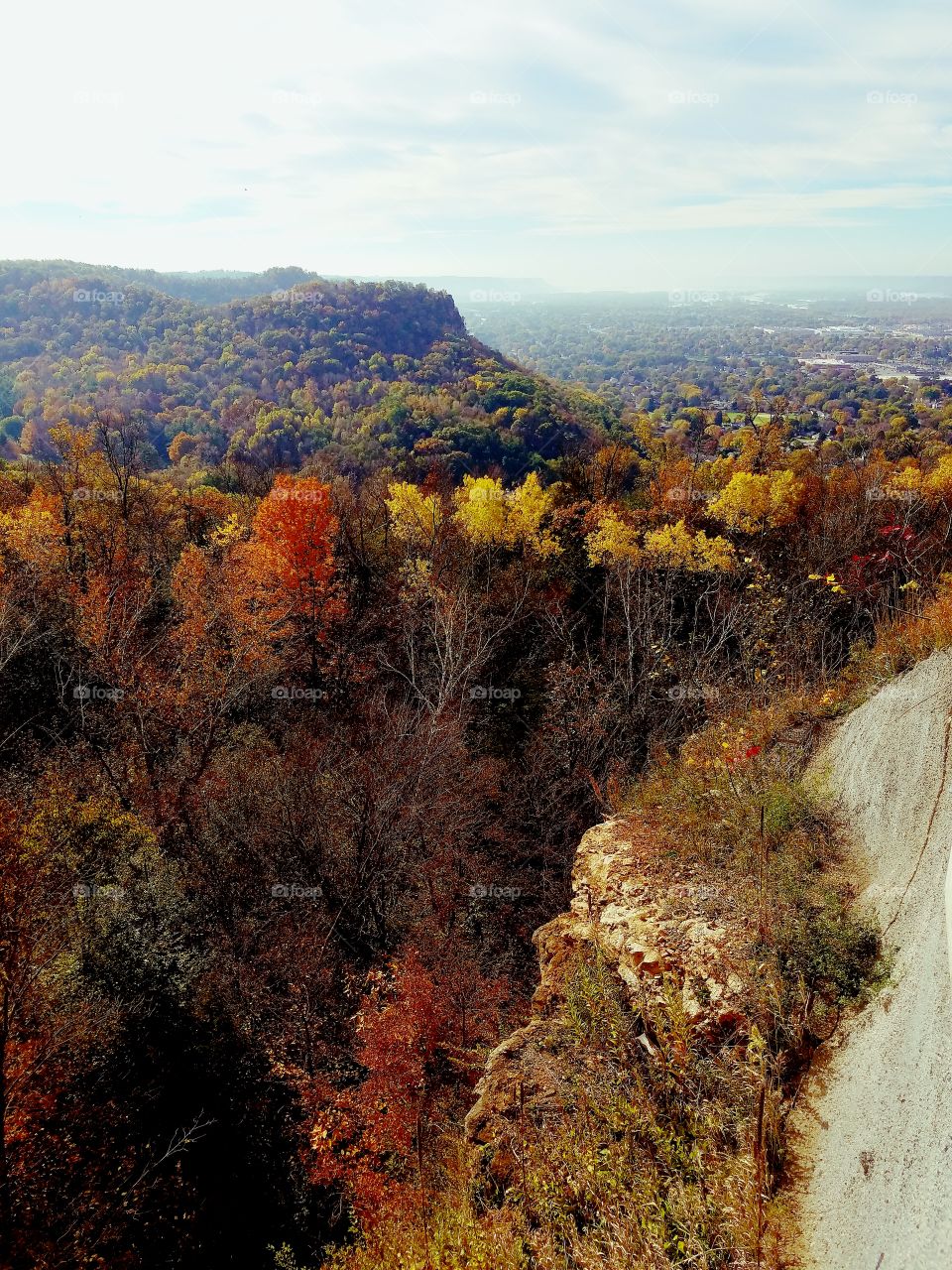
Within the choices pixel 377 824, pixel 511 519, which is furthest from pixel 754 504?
pixel 377 824

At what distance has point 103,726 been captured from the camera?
21797 mm

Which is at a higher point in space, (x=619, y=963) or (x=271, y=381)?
(x=271, y=381)

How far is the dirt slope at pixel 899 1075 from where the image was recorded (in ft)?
14.6

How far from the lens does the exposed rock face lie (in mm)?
7520

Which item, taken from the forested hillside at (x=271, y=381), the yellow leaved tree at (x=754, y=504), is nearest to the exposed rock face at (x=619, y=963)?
the yellow leaved tree at (x=754, y=504)

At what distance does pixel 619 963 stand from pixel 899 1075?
3923mm

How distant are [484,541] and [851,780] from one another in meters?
24.9

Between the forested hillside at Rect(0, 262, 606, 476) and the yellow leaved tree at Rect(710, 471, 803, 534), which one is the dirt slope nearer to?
the yellow leaved tree at Rect(710, 471, 803, 534)

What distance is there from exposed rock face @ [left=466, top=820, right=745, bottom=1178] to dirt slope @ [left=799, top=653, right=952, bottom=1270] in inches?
57.0

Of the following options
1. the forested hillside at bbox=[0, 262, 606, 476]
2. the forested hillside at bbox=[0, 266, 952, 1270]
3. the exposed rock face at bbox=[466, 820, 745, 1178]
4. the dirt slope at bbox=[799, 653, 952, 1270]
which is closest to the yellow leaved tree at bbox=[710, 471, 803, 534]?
the forested hillside at bbox=[0, 266, 952, 1270]

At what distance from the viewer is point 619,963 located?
29.0ft

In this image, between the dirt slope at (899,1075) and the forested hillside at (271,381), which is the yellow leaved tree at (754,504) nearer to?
the dirt slope at (899,1075)

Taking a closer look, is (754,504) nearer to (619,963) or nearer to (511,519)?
(511,519)

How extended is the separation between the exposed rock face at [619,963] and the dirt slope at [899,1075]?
1.45 m
